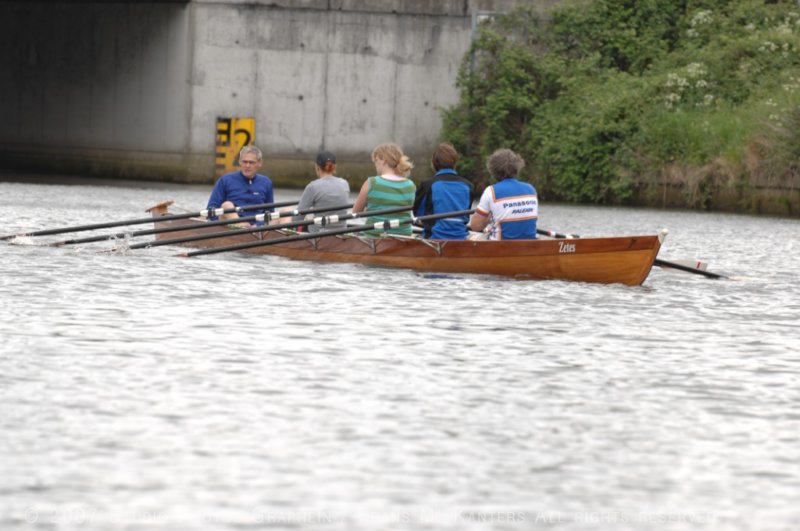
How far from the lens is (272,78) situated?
4056cm

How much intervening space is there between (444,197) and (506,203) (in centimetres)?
88

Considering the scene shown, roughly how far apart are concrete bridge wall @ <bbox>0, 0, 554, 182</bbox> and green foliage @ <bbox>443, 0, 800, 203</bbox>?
47.9 inches

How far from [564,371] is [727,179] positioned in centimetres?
2579

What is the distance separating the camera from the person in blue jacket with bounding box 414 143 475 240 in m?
16.8

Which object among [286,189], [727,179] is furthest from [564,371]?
[286,189]

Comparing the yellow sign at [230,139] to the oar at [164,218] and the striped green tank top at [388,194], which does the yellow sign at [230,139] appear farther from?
the striped green tank top at [388,194]

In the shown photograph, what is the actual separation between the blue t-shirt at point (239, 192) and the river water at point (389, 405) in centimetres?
295

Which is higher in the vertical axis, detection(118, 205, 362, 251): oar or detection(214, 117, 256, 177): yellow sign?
detection(214, 117, 256, 177): yellow sign

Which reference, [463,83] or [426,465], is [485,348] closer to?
[426,465]

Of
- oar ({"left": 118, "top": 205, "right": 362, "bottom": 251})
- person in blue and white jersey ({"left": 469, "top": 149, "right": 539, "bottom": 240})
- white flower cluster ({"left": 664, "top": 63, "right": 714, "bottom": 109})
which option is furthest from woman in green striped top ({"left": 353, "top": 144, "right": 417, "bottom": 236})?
white flower cluster ({"left": 664, "top": 63, "right": 714, "bottom": 109})

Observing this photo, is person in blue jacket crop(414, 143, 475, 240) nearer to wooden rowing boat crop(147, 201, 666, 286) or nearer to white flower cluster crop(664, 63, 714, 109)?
wooden rowing boat crop(147, 201, 666, 286)

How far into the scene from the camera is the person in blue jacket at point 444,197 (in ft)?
55.2

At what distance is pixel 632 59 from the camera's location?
40.5 metres

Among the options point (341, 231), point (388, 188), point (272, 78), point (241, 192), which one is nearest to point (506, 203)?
point (388, 188)
